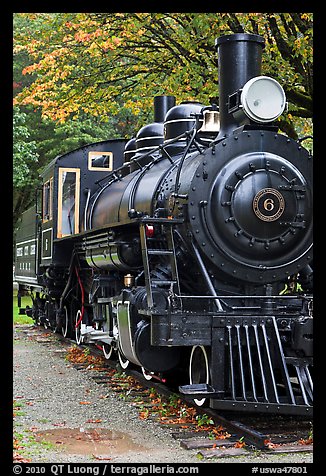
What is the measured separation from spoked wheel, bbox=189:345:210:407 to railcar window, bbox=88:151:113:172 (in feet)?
20.0

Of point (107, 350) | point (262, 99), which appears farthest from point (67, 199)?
point (262, 99)

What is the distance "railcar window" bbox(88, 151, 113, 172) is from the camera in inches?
492

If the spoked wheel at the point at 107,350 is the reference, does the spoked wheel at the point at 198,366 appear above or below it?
above

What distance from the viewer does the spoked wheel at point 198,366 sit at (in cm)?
671

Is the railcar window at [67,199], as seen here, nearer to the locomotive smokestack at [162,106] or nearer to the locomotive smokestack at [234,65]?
the locomotive smokestack at [162,106]

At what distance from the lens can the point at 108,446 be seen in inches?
227

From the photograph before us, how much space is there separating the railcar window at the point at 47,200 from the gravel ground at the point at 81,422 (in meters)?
3.23

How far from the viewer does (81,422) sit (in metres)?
6.74

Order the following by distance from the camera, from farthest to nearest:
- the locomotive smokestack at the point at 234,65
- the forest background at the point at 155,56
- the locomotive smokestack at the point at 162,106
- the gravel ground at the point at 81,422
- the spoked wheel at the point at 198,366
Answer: the forest background at the point at 155,56 → the locomotive smokestack at the point at 162,106 → the locomotive smokestack at the point at 234,65 → the spoked wheel at the point at 198,366 → the gravel ground at the point at 81,422

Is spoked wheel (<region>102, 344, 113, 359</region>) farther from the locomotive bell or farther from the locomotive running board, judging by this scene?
the locomotive running board

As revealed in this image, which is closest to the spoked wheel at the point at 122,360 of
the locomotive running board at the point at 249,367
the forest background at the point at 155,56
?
the locomotive running board at the point at 249,367

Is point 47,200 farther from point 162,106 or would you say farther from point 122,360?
point 122,360

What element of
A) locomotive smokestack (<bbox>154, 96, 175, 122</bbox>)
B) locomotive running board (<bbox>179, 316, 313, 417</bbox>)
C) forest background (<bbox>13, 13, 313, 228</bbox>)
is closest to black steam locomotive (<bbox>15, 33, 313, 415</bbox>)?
locomotive running board (<bbox>179, 316, 313, 417</bbox>)
